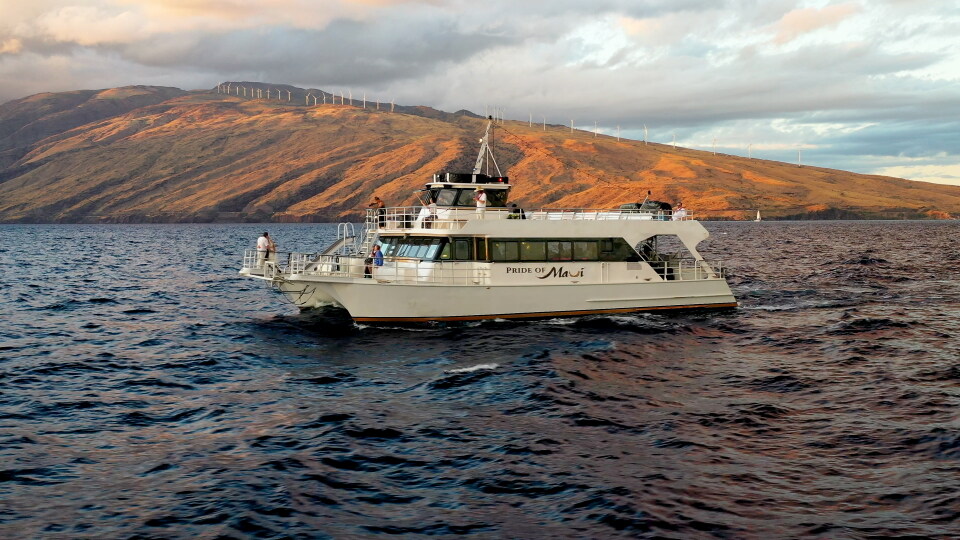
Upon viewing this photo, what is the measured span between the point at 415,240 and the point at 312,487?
1685cm

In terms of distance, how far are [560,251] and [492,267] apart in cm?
285

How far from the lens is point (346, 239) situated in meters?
31.4

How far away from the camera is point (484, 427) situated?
1551 centimetres

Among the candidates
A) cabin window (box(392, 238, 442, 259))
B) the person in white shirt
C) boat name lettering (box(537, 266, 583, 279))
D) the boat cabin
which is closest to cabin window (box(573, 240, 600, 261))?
boat name lettering (box(537, 266, 583, 279))

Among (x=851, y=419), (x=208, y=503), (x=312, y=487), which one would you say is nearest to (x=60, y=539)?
(x=208, y=503)

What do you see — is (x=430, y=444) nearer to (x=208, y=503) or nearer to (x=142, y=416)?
(x=208, y=503)

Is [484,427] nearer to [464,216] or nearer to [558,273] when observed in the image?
[558,273]

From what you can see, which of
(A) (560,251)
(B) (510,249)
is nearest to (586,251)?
(A) (560,251)

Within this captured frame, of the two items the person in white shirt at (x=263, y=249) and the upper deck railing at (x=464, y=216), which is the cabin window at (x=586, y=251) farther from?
the person in white shirt at (x=263, y=249)

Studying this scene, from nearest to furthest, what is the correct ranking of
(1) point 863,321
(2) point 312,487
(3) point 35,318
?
(2) point 312,487 → (1) point 863,321 → (3) point 35,318

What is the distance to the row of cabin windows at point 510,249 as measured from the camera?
89.1 ft

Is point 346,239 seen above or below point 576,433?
above

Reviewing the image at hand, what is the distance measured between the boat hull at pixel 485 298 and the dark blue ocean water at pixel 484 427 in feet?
2.39

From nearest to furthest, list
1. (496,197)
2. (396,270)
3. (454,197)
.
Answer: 1. (396,270)
2. (454,197)
3. (496,197)
